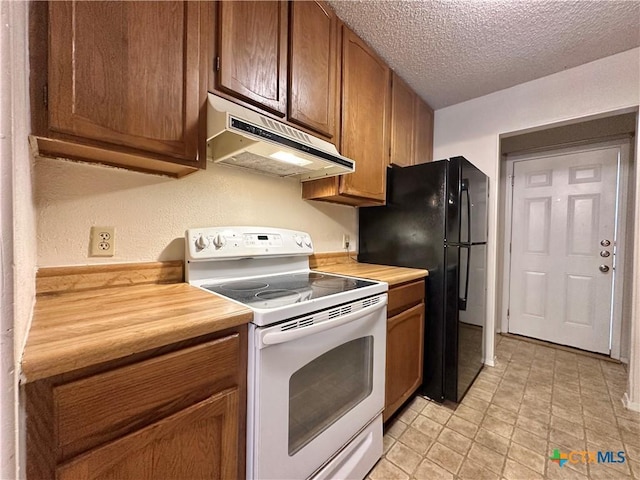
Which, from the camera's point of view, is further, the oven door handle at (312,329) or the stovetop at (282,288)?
the stovetop at (282,288)

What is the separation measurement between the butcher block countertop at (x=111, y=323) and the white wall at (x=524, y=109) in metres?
2.40

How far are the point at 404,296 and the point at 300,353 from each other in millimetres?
847

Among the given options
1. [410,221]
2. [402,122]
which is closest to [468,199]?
[410,221]

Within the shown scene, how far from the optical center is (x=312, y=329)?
917 mm

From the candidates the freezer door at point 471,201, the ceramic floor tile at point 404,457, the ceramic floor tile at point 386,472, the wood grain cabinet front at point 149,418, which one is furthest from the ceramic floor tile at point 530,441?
the wood grain cabinet front at point 149,418

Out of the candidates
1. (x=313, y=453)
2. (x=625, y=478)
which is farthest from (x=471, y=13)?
(x=625, y=478)

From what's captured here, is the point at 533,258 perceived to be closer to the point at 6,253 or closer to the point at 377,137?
the point at 377,137

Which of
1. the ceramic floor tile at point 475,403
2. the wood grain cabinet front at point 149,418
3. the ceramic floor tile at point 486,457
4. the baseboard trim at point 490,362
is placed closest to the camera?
the wood grain cabinet front at point 149,418

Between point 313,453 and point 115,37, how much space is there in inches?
60.5

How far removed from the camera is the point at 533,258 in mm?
2938

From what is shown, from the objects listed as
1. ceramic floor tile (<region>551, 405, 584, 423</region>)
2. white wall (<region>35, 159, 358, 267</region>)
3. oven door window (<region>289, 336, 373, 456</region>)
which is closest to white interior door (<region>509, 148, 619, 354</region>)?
ceramic floor tile (<region>551, 405, 584, 423</region>)

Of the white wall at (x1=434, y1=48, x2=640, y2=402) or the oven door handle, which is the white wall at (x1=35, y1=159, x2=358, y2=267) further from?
the white wall at (x1=434, y1=48, x2=640, y2=402)

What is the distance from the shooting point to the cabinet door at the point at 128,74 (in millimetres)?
725

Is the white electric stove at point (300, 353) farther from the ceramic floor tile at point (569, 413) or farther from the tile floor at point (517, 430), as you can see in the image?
the ceramic floor tile at point (569, 413)
